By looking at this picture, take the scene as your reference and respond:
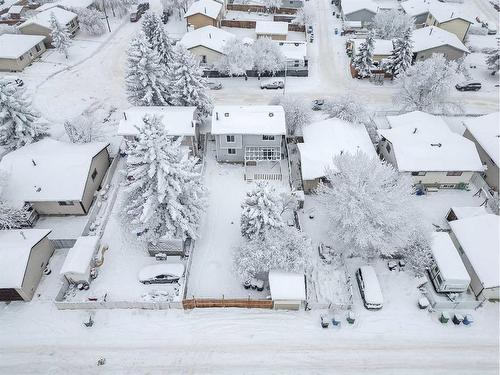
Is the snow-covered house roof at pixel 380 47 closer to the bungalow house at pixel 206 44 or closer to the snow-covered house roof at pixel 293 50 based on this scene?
the snow-covered house roof at pixel 293 50

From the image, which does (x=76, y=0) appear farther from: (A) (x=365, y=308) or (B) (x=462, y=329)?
(B) (x=462, y=329)

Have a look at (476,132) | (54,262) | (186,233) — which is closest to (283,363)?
(186,233)

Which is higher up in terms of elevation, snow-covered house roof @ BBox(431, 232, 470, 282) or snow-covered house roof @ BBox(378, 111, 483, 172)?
snow-covered house roof @ BBox(378, 111, 483, 172)

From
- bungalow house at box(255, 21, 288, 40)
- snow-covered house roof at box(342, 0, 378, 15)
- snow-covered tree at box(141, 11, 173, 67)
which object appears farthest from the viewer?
snow-covered house roof at box(342, 0, 378, 15)

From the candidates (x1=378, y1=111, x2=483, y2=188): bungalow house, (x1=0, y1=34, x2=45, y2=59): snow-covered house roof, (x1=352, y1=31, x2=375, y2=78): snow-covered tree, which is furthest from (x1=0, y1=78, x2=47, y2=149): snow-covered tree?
(x1=352, y1=31, x2=375, y2=78): snow-covered tree

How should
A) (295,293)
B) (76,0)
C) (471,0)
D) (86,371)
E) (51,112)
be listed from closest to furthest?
(86,371)
(295,293)
(51,112)
(76,0)
(471,0)

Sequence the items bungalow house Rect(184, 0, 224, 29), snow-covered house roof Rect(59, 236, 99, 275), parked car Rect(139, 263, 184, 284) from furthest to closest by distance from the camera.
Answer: bungalow house Rect(184, 0, 224, 29), parked car Rect(139, 263, 184, 284), snow-covered house roof Rect(59, 236, 99, 275)

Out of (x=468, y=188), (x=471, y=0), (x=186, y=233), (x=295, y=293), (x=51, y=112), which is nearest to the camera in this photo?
(x=295, y=293)

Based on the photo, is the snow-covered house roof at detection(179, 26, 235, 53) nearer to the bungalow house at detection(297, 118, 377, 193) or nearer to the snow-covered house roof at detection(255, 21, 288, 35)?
the snow-covered house roof at detection(255, 21, 288, 35)
